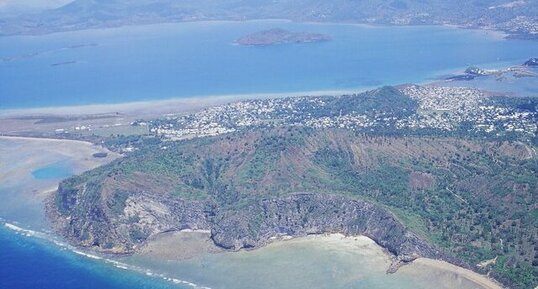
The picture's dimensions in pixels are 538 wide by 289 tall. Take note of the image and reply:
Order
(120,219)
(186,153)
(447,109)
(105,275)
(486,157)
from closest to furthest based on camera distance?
1. (105,275)
2. (120,219)
3. (486,157)
4. (186,153)
5. (447,109)

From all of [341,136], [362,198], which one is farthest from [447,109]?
[362,198]

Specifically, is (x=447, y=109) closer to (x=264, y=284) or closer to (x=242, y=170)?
(x=242, y=170)

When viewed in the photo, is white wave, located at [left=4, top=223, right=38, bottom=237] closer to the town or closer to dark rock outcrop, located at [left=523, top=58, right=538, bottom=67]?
the town

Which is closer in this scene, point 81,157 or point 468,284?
point 468,284

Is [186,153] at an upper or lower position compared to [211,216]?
upper

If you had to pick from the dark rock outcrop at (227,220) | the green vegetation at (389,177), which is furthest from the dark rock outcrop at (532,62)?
the dark rock outcrop at (227,220)

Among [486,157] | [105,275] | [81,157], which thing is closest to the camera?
[105,275]

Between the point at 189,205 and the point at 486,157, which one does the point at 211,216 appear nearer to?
the point at 189,205

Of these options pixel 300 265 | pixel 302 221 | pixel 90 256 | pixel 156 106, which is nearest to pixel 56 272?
pixel 90 256

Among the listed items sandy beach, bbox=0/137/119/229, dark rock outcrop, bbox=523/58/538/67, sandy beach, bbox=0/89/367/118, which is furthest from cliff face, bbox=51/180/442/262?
dark rock outcrop, bbox=523/58/538/67
